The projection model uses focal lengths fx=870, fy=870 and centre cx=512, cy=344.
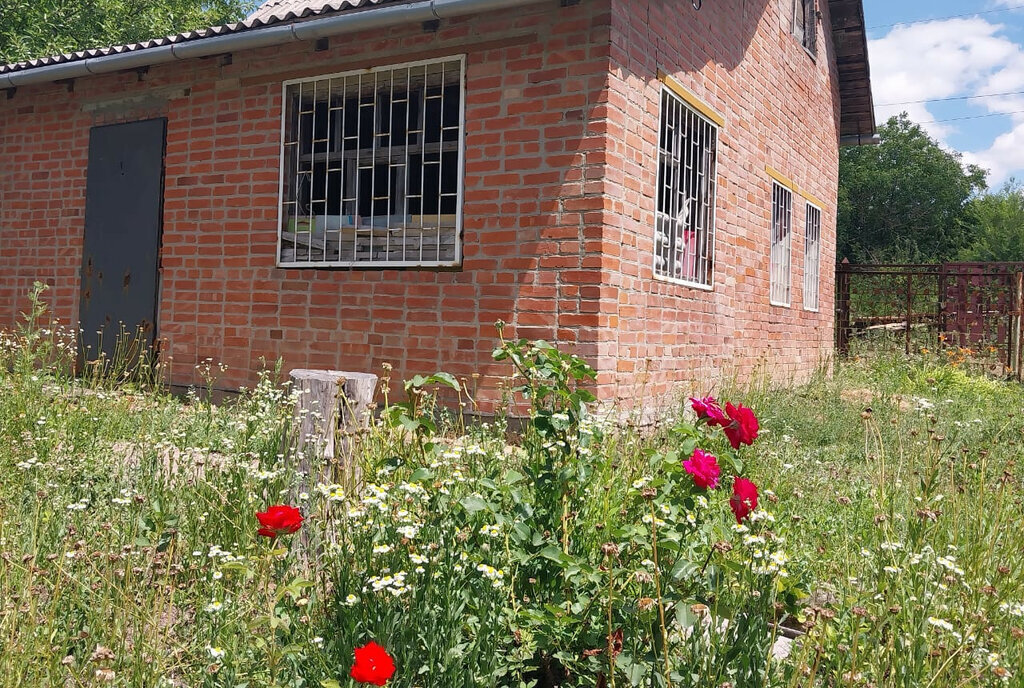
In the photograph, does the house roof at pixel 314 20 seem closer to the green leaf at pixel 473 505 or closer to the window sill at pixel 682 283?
the window sill at pixel 682 283

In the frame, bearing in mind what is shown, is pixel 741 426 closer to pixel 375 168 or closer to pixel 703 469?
pixel 703 469

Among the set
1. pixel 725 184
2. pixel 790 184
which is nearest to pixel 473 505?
pixel 725 184

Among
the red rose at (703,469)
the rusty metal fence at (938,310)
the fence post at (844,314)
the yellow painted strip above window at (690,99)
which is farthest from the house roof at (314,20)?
the red rose at (703,469)

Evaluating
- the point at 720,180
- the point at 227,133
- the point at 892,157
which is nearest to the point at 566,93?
the point at 720,180

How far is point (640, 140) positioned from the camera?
6.53m

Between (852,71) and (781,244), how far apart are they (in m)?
4.12

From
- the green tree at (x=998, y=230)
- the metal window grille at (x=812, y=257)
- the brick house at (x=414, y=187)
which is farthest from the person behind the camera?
the green tree at (x=998, y=230)

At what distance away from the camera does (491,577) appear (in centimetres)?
237

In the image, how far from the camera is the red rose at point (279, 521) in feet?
6.72

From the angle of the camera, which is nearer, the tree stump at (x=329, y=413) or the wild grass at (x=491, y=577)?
the wild grass at (x=491, y=577)

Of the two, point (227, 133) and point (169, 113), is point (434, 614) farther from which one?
point (169, 113)

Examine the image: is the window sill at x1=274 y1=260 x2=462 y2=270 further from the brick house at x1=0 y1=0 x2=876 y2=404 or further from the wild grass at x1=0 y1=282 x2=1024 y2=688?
the wild grass at x1=0 y1=282 x2=1024 y2=688

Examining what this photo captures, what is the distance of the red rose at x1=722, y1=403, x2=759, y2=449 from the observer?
2344mm

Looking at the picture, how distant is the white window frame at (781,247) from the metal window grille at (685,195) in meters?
2.23
